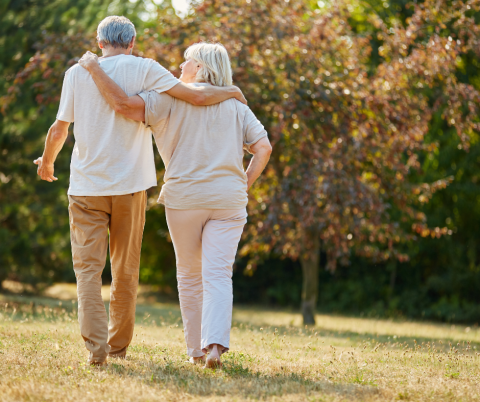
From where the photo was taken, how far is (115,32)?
132 inches

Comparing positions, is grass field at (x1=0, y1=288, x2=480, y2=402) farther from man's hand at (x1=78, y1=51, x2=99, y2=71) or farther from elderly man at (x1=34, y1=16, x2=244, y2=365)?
man's hand at (x1=78, y1=51, x2=99, y2=71)

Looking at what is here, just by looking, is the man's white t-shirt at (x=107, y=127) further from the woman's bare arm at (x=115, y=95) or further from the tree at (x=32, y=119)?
the tree at (x=32, y=119)

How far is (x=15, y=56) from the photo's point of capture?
9297mm

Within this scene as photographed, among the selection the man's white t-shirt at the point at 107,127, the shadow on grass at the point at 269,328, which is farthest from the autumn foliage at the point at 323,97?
the man's white t-shirt at the point at 107,127

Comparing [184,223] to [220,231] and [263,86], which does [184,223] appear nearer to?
[220,231]

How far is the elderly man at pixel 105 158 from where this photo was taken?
129 inches

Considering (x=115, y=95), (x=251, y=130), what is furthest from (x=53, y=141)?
(x=251, y=130)

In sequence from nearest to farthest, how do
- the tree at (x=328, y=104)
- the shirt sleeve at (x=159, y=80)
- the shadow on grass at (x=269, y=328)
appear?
the shirt sleeve at (x=159, y=80)
the shadow on grass at (x=269, y=328)
the tree at (x=328, y=104)

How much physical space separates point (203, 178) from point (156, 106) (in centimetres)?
48

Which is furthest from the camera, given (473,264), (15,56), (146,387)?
(473,264)

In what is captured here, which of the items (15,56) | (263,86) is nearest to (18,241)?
(15,56)

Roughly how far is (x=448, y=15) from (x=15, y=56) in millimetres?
6389

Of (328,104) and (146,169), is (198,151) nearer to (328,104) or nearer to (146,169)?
(146,169)

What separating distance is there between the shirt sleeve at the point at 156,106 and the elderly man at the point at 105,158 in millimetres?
45
